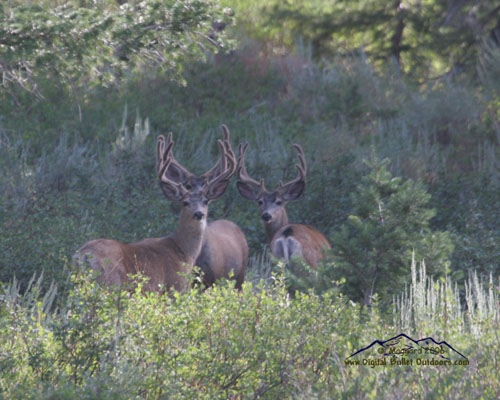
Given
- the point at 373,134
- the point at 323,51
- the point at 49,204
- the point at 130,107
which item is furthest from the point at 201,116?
the point at 49,204

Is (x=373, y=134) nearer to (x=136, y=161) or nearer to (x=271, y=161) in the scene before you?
(x=271, y=161)

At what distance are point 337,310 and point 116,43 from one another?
4.80 metres

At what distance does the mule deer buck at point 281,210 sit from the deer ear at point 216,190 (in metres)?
0.84

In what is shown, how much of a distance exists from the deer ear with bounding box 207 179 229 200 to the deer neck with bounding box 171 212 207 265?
0.32 meters

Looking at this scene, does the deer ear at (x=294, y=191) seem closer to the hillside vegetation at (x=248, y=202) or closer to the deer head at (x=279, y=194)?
the deer head at (x=279, y=194)

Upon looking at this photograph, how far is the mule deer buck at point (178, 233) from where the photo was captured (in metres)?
8.08

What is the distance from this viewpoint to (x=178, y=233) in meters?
9.19

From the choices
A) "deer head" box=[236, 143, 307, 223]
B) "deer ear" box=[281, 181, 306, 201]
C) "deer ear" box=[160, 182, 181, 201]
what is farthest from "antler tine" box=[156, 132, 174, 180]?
"deer ear" box=[281, 181, 306, 201]

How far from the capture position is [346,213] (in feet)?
38.2

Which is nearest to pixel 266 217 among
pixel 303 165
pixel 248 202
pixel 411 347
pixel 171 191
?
pixel 303 165

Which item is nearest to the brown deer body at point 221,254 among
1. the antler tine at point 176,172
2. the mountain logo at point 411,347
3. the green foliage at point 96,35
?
the antler tine at point 176,172

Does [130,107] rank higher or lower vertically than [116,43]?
lower

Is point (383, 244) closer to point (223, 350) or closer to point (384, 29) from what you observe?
point (223, 350)

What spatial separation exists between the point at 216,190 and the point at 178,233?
2.16ft
